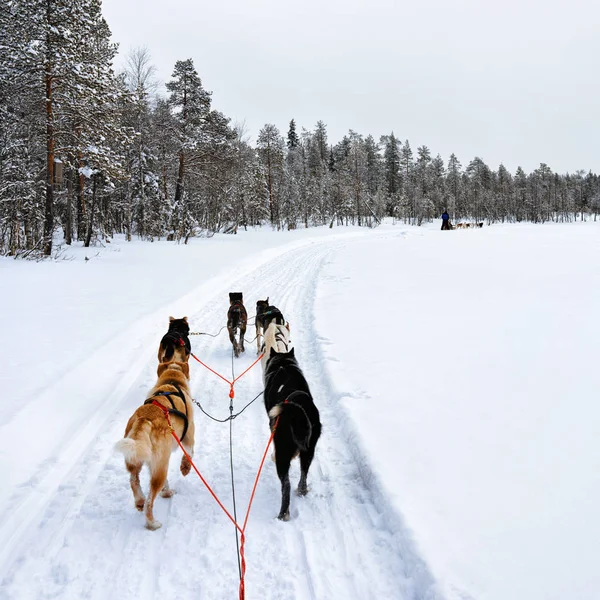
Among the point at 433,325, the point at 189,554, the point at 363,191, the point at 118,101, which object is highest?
the point at 363,191

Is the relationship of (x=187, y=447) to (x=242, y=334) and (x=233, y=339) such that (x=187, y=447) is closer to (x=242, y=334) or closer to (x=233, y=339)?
(x=233, y=339)

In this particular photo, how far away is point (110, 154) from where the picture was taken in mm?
20109

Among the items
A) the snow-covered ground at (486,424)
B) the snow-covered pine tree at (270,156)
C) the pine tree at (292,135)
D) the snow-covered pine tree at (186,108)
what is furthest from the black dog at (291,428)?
the pine tree at (292,135)

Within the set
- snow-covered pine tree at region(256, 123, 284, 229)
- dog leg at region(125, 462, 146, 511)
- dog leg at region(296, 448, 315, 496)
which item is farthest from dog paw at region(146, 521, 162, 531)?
snow-covered pine tree at region(256, 123, 284, 229)

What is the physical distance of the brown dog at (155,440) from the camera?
114 inches

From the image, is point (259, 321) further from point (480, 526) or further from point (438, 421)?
point (480, 526)

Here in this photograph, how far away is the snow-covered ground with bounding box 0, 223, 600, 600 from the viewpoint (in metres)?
2.76

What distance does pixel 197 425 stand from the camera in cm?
489

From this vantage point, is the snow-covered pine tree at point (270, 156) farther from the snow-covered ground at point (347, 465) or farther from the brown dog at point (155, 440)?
the brown dog at point (155, 440)

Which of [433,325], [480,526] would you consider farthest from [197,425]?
[433,325]

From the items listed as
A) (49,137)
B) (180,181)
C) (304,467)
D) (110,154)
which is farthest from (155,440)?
(180,181)

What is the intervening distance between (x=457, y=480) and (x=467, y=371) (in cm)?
290

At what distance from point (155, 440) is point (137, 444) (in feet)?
0.73

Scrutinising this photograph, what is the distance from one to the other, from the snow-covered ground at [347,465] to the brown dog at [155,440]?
0.82 feet
